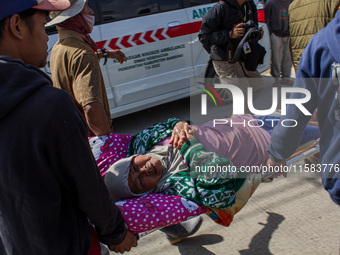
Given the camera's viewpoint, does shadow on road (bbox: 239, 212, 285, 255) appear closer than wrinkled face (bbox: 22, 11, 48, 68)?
No

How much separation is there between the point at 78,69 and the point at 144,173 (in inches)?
31.6

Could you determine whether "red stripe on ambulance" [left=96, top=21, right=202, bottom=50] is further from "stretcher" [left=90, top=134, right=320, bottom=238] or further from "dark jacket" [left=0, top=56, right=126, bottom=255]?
"dark jacket" [left=0, top=56, right=126, bottom=255]

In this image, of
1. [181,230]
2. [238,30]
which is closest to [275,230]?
[181,230]

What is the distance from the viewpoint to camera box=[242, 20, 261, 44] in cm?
368

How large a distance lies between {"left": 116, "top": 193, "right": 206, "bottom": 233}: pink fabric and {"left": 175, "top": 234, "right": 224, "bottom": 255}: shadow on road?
557mm

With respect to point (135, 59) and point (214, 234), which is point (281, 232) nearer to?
point (214, 234)

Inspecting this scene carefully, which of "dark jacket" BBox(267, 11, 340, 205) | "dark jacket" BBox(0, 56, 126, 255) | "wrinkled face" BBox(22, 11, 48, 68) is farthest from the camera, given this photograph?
"dark jacket" BBox(267, 11, 340, 205)

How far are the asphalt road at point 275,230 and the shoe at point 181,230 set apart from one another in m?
0.07

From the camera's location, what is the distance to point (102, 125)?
2387 millimetres

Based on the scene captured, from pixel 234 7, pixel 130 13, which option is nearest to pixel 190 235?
pixel 234 7

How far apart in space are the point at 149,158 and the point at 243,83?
6.27ft

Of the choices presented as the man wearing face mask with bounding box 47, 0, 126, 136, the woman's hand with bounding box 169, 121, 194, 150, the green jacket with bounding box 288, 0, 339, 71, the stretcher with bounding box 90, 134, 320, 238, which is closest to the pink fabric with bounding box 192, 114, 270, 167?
the woman's hand with bounding box 169, 121, 194, 150

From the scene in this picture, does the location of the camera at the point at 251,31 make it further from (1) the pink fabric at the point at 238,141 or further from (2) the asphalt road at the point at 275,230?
(2) the asphalt road at the point at 275,230

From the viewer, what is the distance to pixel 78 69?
7.64 feet
